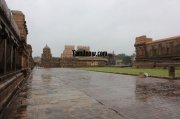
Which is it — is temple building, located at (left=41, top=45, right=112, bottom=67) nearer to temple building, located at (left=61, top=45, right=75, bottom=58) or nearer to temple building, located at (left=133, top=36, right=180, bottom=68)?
temple building, located at (left=61, top=45, right=75, bottom=58)

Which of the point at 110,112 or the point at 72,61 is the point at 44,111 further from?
the point at 72,61

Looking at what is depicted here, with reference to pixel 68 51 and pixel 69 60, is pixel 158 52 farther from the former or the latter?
pixel 68 51

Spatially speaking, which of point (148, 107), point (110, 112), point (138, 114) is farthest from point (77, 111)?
point (148, 107)

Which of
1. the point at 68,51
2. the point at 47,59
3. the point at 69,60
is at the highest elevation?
the point at 68,51

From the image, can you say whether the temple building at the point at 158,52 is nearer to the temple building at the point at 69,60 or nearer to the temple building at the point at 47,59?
the temple building at the point at 69,60

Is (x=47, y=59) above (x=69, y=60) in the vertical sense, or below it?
above

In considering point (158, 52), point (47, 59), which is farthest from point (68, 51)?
point (158, 52)

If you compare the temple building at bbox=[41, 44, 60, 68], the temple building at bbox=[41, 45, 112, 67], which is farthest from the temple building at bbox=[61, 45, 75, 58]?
the temple building at bbox=[41, 44, 60, 68]

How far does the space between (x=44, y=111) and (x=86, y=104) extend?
142cm

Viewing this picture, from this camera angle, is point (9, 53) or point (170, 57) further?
point (170, 57)

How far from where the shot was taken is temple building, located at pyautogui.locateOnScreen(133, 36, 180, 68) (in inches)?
1571

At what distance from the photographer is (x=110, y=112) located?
19.7 feet

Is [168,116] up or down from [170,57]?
down

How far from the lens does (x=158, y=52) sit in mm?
46094
